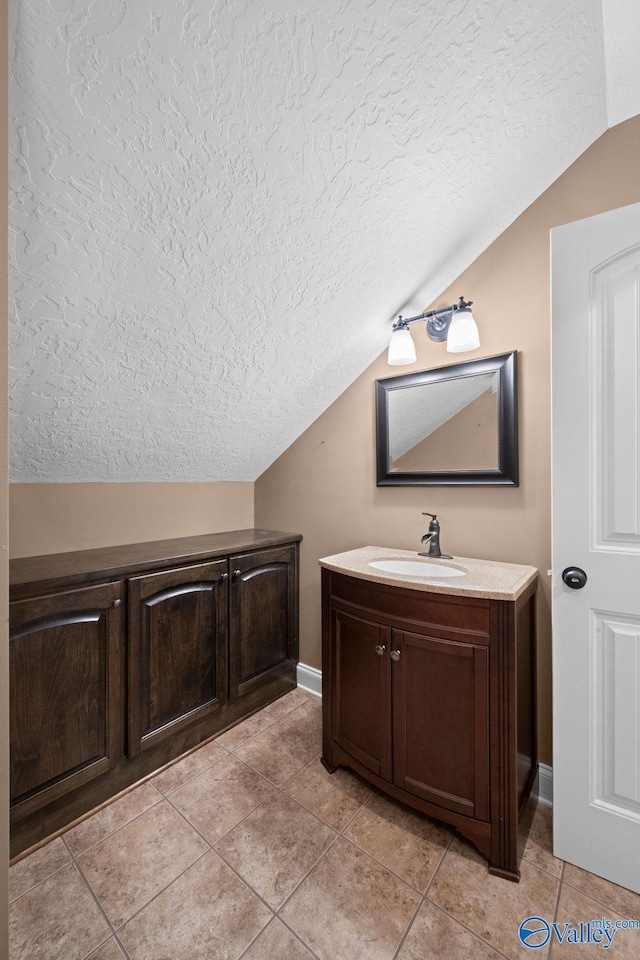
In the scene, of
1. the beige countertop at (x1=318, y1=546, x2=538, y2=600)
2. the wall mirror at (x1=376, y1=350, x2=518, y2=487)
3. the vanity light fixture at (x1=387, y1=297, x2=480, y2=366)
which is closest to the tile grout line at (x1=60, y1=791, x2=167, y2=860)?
the beige countertop at (x1=318, y1=546, x2=538, y2=600)

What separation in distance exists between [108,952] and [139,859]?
0.90 ft

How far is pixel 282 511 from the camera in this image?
2.58 metres

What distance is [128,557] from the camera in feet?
5.77

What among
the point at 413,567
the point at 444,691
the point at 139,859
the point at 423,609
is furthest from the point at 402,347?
the point at 139,859

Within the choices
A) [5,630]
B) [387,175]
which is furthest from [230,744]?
[387,175]

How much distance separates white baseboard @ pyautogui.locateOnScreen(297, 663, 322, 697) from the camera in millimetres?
2371

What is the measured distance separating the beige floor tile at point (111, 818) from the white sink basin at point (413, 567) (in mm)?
1265

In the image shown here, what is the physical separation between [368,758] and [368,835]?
0.22 m

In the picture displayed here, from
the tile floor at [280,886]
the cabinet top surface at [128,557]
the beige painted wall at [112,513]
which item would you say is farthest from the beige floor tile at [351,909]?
the beige painted wall at [112,513]

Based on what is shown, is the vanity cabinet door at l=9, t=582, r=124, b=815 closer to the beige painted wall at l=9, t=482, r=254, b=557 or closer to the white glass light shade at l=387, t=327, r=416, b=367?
the beige painted wall at l=9, t=482, r=254, b=557

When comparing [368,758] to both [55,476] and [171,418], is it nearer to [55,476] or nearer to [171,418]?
[171,418]

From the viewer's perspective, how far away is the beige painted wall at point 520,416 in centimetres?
155

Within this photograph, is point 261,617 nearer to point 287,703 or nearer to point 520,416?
point 287,703

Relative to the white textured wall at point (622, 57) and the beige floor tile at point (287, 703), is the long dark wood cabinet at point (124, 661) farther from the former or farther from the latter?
the white textured wall at point (622, 57)
